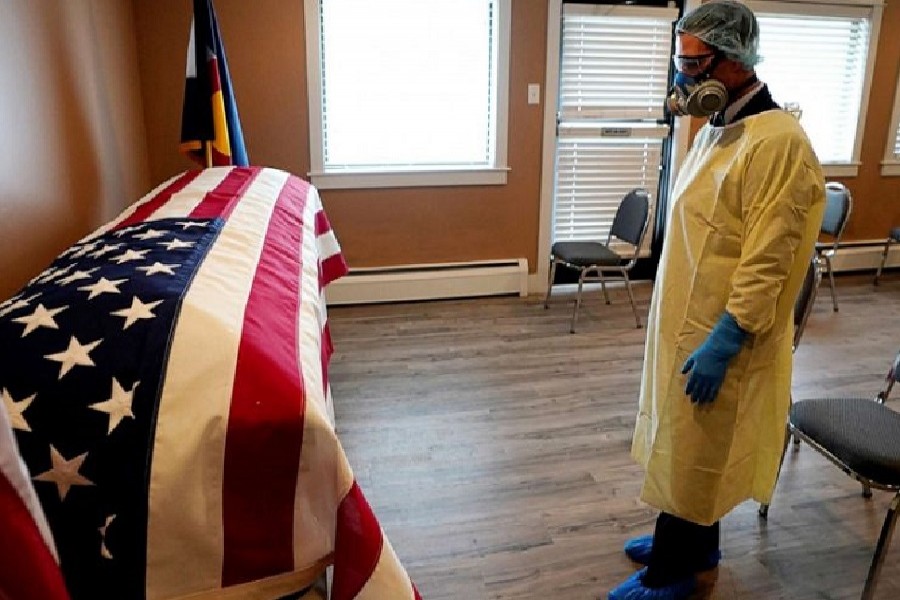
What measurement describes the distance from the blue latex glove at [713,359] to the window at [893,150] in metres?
4.42

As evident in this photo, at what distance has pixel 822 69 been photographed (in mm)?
4676

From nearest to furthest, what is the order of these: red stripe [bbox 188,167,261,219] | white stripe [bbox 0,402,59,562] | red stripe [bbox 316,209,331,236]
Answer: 1. white stripe [bbox 0,402,59,562]
2. red stripe [bbox 188,167,261,219]
3. red stripe [bbox 316,209,331,236]

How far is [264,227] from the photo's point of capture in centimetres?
154

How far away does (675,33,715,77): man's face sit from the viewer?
60.9 inches

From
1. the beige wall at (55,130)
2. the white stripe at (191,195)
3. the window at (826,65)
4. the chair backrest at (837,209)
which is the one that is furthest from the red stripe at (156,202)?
the window at (826,65)

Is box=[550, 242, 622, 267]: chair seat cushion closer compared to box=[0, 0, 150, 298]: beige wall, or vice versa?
box=[0, 0, 150, 298]: beige wall

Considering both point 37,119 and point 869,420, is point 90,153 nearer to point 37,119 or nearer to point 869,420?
point 37,119

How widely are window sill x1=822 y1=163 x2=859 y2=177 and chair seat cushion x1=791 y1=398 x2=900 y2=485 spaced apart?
3501 mm

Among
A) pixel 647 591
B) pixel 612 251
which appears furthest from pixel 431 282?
pixel 647 591

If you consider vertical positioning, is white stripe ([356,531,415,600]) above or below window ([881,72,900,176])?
below

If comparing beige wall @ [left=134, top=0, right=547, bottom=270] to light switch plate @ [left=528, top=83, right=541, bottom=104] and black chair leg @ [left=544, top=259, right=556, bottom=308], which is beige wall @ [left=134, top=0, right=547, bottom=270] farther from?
black chair leg @ [left=544, top=259, right=556, bottom=308]

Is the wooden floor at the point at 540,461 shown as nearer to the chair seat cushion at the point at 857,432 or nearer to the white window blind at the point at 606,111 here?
the chair seat cushion at the point at 857,432

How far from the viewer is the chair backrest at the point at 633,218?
12.7ft

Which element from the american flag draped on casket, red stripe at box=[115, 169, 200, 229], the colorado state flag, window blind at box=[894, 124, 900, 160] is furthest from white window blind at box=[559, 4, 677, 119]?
the american flag draped on casket
